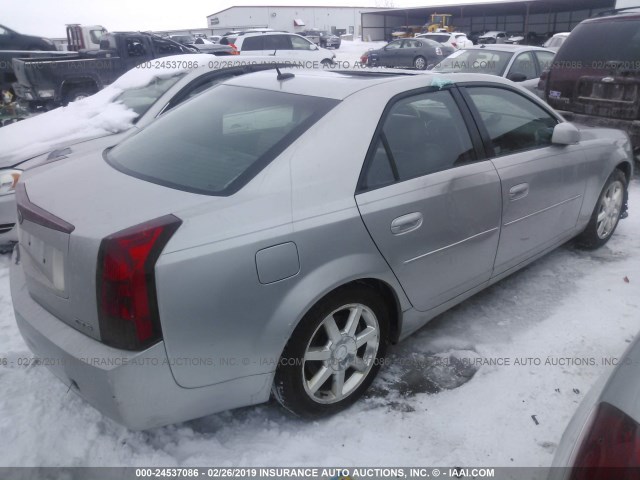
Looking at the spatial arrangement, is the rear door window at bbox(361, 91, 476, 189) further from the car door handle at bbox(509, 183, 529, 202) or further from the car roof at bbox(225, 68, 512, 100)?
the car door handle at bbox(509, 183, 529, 202)

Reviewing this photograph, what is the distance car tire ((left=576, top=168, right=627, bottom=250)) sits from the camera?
4.14m

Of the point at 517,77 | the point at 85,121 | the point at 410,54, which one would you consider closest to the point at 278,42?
the point at 410,54

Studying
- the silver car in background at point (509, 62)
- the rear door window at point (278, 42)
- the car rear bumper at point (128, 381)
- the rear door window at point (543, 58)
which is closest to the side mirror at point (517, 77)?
the silver car in background at point (509, 62)

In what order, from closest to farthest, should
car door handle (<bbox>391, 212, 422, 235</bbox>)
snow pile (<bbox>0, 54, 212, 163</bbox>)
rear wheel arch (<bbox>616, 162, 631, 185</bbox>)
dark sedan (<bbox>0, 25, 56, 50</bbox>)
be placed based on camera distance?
car door handle (<bbox>391, 212, 422, 235</bbox>)
rear wheel arch (<bbox>616, 162, 631, 185</bbox>)
snow pile (<bbox>0, 54, 212, 163</bbox>)
dark sedan (<bbox>0, 25, 56, 50</bbox>)

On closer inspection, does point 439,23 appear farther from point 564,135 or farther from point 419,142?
point 419,142

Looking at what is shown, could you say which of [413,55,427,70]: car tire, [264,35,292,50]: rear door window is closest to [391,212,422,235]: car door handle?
[264,35,292,50]: rear door window

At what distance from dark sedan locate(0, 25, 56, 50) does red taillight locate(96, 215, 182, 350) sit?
17323mm

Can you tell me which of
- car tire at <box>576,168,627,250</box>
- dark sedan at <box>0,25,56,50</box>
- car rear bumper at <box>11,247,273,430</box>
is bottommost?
car tire at <box>576,168,627,250</box>

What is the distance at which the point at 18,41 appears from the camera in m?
15.8

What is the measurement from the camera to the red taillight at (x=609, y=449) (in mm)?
1194

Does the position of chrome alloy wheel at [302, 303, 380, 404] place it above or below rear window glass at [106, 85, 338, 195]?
below

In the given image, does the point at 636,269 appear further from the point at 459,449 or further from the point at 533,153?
the point at 459,449

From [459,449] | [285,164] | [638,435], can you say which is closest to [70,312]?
[285,164]

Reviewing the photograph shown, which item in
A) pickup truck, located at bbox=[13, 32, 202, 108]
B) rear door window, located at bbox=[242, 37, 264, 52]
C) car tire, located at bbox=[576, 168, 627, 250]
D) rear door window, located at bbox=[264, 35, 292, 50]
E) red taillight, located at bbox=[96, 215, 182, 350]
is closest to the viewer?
red taillight, located at bbox=[96, 215, 182, 350]
